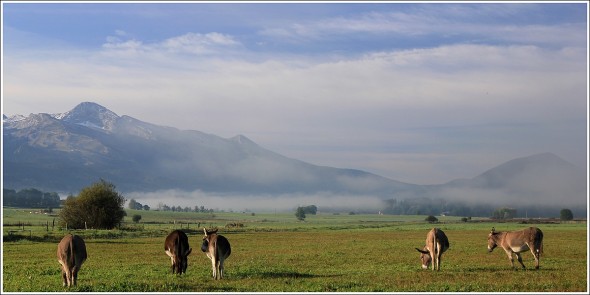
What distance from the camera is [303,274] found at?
28953mm

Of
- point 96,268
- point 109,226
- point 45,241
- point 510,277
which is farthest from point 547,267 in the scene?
point 109,226

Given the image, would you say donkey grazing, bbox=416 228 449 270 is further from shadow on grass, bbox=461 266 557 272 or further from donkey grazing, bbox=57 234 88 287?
donkey grazing, bbox=57 234 88 287

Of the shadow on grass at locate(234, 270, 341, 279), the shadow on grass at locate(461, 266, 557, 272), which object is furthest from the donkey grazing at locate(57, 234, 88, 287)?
the shadow on grass at locate(461, 266, 557, 272)

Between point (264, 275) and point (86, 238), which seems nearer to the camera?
point (264, 275)

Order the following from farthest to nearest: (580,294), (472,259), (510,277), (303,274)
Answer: (472,259), (303,274), (510,277), (580,294)

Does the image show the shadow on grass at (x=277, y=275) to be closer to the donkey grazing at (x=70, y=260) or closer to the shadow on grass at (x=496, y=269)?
the donkey grazing at (x=70, y=260)

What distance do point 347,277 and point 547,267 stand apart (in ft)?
37.3

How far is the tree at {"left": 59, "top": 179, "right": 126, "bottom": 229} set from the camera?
97.9m

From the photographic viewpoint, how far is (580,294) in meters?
22.3

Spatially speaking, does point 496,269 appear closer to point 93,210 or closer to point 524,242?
point 524,242

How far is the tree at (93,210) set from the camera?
9788 centimetres

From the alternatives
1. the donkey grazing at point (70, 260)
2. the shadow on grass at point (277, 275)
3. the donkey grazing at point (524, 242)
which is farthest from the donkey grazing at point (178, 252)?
the donkey grazing at point (524, 242)

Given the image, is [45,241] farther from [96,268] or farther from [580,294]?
[580,294]

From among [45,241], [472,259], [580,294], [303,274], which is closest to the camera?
[580,294]
